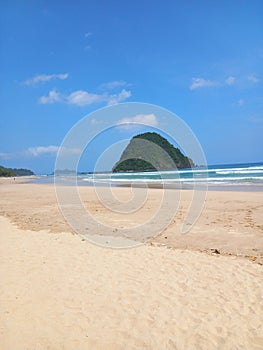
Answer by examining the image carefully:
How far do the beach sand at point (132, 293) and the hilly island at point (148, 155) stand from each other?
3729 cm

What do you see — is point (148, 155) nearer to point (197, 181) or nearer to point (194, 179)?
point (194, 179)

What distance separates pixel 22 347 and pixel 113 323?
1023 millimetres

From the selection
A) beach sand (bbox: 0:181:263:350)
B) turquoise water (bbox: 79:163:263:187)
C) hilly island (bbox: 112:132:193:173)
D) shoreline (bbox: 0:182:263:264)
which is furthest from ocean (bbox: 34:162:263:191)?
beach sand (bbox: 0:181:263:350)

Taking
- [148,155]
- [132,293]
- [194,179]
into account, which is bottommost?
[132,293]

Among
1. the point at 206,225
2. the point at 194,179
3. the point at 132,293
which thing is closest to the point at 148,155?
the point at 194,179

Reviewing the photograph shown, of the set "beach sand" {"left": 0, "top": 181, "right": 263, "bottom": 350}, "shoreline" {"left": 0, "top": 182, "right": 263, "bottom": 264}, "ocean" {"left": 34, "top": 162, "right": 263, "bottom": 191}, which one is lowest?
"beach sand" {"left": 0, "top": 181, "right": 263, "bottom": 350}

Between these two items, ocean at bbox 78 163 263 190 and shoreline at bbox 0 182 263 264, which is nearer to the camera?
shoreline at bbox 0 182 263 264

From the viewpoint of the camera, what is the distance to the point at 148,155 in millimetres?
56781

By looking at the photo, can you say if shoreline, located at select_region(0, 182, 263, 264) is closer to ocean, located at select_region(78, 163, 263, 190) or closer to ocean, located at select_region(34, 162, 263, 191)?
ocean, located at select_region(34, 162, 263, 191)

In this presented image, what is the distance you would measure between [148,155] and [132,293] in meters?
53.2

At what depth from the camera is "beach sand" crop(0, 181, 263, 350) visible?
305cm

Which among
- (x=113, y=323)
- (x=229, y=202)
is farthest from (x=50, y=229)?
(x=229, y=202)

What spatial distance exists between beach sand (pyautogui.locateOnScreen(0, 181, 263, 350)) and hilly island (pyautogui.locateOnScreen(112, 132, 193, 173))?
37294mm

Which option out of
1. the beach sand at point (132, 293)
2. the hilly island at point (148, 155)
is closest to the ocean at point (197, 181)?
the hilly island at point (148, 155)
